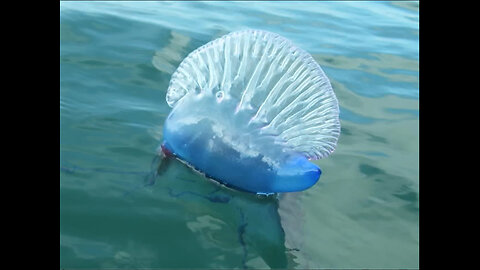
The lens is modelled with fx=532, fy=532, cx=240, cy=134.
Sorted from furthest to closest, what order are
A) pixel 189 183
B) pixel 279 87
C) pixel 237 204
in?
pixel 189 183, pixel 237 204, pixel 279 87

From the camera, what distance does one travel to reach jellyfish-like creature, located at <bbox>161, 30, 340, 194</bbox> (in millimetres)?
2648

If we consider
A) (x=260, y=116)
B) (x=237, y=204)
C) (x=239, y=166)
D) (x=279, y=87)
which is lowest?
(x=237, y=204)

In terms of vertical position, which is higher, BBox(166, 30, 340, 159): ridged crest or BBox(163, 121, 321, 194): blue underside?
BBox(166, 30, 340, 159): ridged crest

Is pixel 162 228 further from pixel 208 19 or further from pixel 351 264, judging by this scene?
pixel 208 19

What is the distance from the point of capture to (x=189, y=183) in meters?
2.97

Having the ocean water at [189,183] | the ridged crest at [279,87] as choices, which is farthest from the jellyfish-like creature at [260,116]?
the ocean water at [189,183]

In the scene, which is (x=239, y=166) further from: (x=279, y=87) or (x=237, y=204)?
(x=279, y=87)

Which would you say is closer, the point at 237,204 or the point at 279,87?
the point at 279,87

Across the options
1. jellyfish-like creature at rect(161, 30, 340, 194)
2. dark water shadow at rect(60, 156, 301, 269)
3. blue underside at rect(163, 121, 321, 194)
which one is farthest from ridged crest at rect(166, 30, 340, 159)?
dark water shadow at rect(60, 156, 301, 269)

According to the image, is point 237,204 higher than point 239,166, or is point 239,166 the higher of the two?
point 239,166

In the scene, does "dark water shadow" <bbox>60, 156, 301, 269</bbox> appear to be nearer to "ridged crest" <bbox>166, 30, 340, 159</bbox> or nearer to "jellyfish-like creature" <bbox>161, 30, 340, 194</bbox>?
"jellyfish-like creature" <bbox>161, 30, 340, 194</bbox>

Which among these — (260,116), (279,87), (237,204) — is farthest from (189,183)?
(279,87)

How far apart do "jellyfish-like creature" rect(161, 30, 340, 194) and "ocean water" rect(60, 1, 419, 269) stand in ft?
0.72

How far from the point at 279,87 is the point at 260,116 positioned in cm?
18
